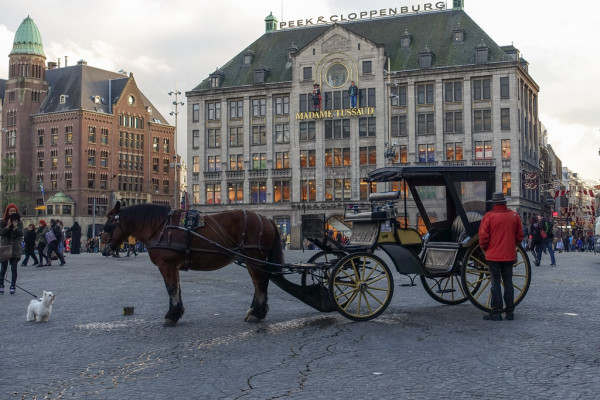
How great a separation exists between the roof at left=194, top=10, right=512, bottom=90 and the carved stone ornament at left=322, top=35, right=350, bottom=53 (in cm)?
104

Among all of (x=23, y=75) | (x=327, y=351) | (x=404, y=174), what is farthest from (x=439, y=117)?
(x=23, y=75)

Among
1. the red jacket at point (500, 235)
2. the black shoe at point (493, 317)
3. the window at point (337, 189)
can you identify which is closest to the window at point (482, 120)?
the window at point (337, 189)

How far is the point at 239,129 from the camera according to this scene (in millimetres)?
68625

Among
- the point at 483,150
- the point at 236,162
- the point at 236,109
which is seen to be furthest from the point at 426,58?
the point at 236,162

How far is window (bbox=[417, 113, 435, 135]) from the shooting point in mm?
61422

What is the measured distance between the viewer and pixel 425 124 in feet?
202

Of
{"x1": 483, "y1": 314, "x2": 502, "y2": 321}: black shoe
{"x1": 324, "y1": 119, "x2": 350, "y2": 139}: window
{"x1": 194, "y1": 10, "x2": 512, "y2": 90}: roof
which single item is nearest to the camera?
{"x1": 483, "y1": 314, "x2": 502, "y2": 321}: black shoe

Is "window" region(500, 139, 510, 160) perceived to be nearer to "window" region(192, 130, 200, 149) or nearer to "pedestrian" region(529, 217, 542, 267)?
"window" region(192, 130, 200, 149)

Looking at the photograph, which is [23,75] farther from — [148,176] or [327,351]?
[327,351]

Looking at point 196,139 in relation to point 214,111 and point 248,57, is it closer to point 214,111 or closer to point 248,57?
point 214,111

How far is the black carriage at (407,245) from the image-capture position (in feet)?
32.1

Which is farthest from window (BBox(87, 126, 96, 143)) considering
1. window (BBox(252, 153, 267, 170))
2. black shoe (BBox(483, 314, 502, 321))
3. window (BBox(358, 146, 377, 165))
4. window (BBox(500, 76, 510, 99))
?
black shoe (BBox(483, 314, 502, 321))

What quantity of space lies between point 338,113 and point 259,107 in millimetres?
8639

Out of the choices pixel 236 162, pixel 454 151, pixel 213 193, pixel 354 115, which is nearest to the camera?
pixel 454 151
